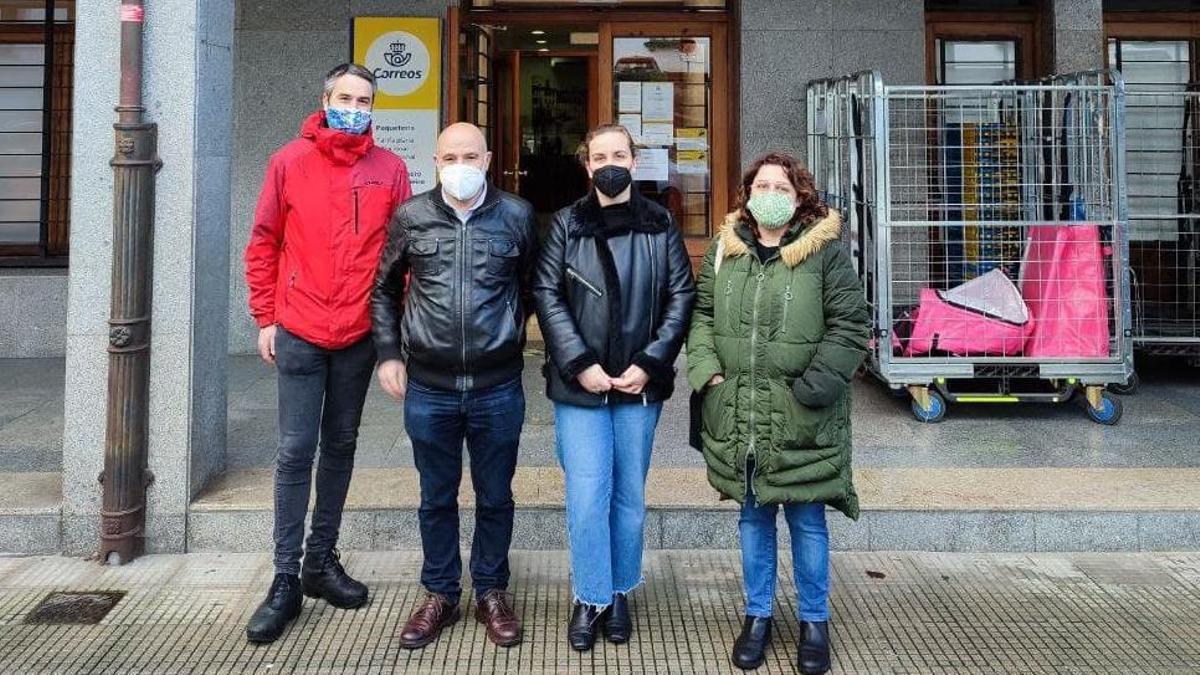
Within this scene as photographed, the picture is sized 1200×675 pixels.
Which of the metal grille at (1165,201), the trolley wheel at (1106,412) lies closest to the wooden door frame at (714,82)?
the metal grille at (1165,201)

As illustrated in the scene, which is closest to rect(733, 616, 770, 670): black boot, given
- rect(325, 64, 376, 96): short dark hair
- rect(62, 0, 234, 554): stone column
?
rect(325, 64, 376, 96): short dark hair

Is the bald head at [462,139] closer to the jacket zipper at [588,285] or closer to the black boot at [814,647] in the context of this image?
the jacket zipper at [588,285]

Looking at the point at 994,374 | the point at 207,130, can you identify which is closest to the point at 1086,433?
the point at 994,374

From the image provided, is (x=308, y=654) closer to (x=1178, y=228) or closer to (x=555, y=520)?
(x=555, y=520)

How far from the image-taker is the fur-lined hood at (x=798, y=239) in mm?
3879

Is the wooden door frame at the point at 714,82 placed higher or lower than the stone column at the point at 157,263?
higher

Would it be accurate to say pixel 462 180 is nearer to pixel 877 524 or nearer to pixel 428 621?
pixel 428 621

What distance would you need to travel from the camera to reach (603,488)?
4.04 metres

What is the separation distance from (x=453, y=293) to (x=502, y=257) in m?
0.24

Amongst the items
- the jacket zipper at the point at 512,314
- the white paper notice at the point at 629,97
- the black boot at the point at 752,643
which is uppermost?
the white paper notice at the point at 629,97

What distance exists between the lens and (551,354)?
4023 mm

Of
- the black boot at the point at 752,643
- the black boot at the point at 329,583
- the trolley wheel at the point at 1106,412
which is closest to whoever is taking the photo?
the black boot at the point at 752,643

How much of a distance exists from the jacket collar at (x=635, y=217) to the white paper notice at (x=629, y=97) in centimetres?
616

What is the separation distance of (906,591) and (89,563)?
12.7 ft
